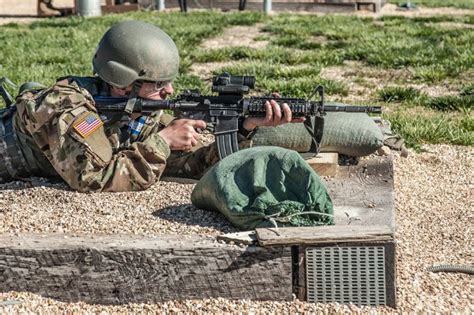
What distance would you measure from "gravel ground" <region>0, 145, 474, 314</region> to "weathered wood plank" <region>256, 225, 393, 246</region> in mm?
279

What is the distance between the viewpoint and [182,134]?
544cm

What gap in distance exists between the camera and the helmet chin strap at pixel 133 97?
5.36 m

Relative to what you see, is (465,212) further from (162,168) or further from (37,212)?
(37,212)

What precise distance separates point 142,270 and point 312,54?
23.9ft

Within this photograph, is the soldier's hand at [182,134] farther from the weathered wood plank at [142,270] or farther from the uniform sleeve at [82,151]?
the weathered wood plank at [142,270]

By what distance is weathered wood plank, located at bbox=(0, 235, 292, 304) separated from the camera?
13.6ft

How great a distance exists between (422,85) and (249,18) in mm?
5151

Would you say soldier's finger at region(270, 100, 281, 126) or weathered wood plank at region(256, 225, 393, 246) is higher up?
soldier's finger at region(270, 100, 281, 126)

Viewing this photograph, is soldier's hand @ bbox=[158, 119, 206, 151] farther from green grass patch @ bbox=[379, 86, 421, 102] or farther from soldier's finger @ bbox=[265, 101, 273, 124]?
green grass patch @ bbox=[379, 86, 421, 102]

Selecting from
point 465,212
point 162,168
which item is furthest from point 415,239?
point 162,168

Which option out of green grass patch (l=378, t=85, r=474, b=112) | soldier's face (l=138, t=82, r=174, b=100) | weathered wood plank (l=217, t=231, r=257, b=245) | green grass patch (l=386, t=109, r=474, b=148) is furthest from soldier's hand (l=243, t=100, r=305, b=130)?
green grass patch (l=378, t=85, r=474, b=112)

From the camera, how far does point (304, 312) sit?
4117 mm

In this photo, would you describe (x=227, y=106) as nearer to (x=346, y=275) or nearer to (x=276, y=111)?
(x=276, y=111)

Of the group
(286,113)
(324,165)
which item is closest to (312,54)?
(324,165)
